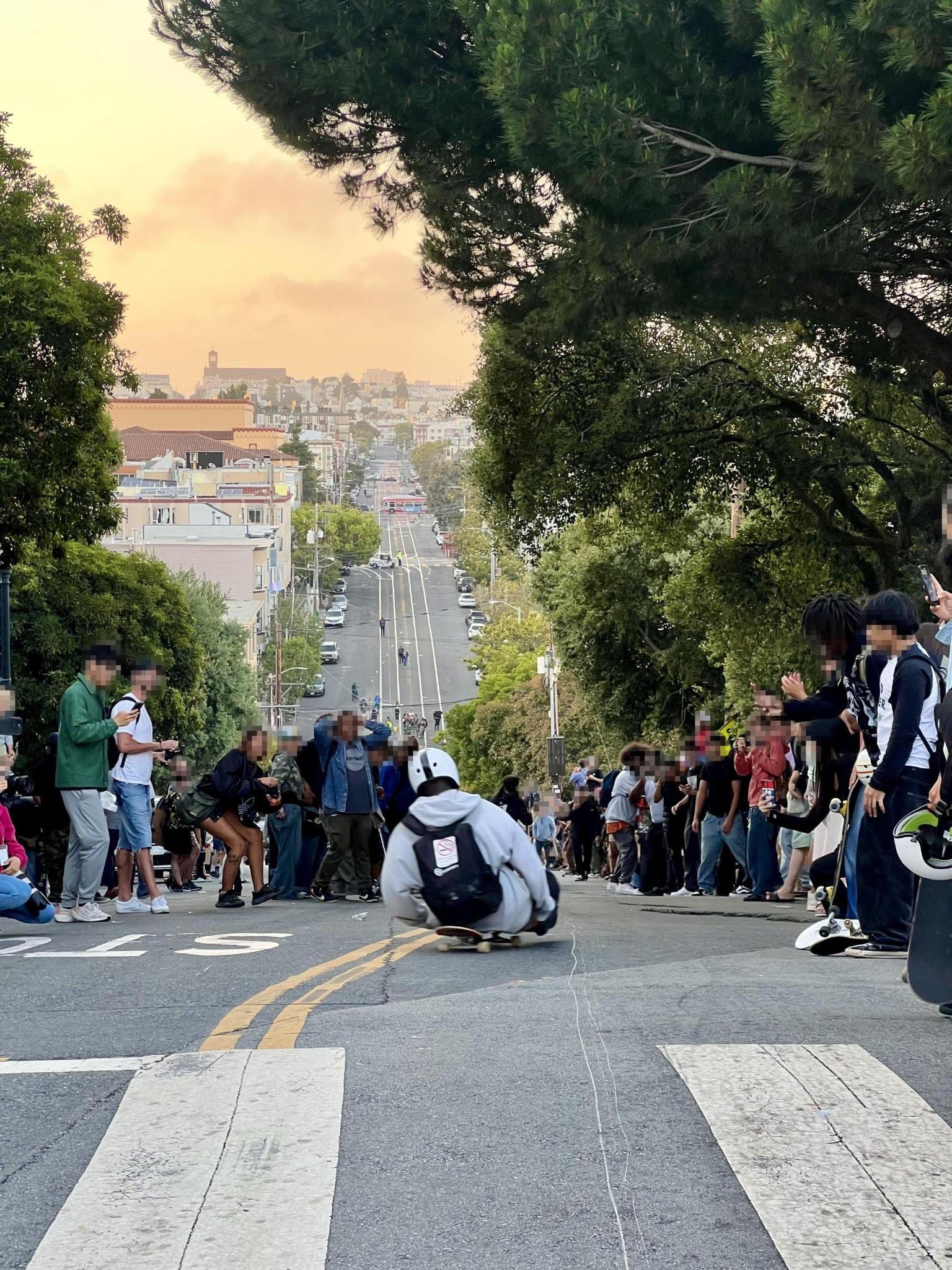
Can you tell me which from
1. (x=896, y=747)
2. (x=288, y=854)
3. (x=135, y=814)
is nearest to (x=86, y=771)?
(x=135, y=814)

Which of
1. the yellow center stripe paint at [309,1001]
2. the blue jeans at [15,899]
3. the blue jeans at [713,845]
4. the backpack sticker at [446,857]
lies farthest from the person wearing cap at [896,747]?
the blue jeans at [713,845]

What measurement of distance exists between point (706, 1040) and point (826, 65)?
309 inches

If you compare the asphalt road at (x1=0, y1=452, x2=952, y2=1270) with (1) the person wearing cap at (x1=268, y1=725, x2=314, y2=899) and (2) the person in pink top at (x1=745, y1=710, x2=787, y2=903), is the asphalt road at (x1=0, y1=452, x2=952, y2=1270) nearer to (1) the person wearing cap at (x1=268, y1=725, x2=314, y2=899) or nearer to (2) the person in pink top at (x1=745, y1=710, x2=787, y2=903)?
(1) the person wearing cap at (x1=268, y1=725, x2=314, y2=899)

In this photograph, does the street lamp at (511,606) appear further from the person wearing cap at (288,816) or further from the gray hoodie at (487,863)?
the gray hoodie at (487,863)

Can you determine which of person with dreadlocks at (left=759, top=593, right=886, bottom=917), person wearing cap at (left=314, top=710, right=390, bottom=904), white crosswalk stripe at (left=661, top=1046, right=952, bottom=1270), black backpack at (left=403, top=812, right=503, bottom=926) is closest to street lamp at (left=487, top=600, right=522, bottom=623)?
person wearing cap at (left=314, top=710, right=390, bottom=904)

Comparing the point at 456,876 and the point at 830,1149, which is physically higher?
the point at 456,876

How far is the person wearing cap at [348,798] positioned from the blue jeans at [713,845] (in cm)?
403

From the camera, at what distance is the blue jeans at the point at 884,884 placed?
9.08 meters

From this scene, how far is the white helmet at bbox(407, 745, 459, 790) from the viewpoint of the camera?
10188mm

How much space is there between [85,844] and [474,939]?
167 inches

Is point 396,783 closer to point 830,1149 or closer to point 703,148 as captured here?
point 703,148

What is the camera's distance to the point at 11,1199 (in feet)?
15.7

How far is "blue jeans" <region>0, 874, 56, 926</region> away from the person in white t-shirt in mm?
2659

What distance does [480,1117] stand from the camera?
551 centimetres
